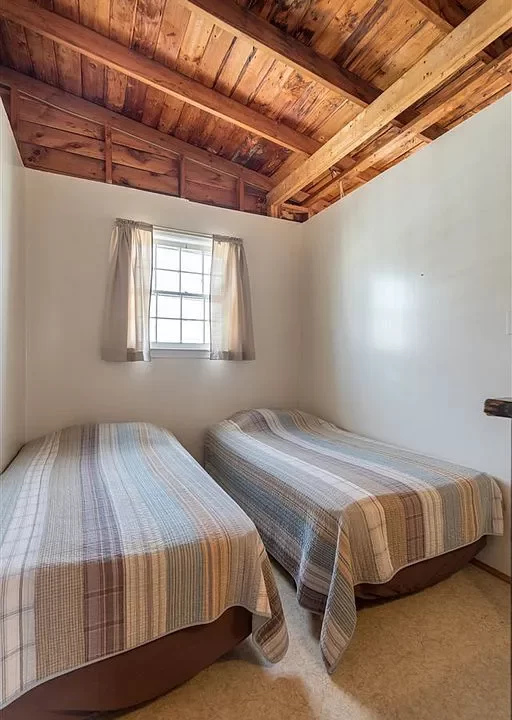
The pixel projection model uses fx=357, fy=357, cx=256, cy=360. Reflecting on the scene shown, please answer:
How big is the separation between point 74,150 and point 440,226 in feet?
9.92

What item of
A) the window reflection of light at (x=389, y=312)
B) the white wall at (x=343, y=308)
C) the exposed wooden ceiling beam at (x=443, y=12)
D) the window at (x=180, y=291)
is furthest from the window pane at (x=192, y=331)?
the exposed wooden ceiling beam at (x=443, y=12)

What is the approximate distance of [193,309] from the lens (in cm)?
330

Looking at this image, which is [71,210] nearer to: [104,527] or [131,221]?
[131,221]

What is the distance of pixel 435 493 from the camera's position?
1710mm

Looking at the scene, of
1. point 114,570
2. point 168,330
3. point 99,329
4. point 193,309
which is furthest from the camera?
point 193,309

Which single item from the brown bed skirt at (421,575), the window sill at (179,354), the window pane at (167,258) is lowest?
the brown bed skirt at (421,575)

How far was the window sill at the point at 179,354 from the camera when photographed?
3092 millimetres

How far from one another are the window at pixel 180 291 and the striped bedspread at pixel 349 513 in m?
1.36

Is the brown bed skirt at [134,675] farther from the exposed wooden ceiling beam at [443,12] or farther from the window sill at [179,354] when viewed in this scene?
the exposed wooden ceiling beam at [443,12]

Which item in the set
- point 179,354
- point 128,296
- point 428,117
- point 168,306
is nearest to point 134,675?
point 179,354

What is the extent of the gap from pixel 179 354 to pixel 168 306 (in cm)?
45

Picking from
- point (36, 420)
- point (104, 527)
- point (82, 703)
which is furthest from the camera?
point (36, 420)

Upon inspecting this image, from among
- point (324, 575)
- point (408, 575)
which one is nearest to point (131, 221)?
point (324, 575)

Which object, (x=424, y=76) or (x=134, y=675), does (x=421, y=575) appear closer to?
(x=134, y=675)
